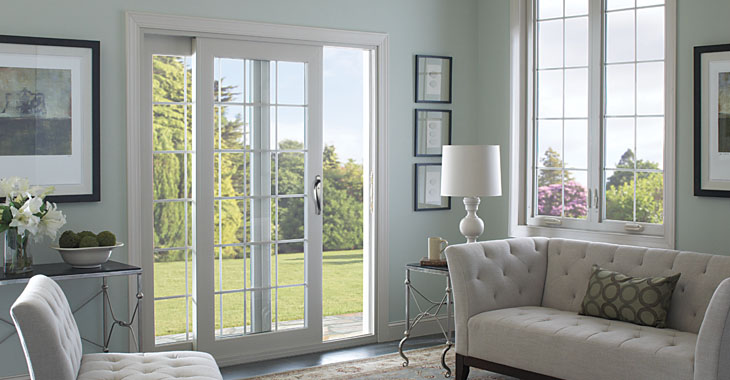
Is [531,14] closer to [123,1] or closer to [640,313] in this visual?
[640,313]

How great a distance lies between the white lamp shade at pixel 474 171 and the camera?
4473 mm

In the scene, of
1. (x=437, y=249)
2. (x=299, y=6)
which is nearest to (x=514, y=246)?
(x=437, y=249)

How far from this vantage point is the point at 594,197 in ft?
15.8

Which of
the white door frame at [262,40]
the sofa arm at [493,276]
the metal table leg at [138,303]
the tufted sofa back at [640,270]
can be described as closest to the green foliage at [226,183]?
the white door frame at [262,40]

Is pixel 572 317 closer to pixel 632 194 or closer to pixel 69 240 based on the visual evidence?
pixel 632 194

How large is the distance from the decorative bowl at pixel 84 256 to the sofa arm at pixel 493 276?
1.89 m

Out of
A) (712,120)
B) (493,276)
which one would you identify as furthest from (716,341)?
(712,120)

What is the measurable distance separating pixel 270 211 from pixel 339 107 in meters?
5.18

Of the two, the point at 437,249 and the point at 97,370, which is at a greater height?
the point at 437,249

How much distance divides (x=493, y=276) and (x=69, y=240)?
235 centimetres

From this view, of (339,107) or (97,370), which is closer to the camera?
(97,370)

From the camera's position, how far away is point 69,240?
375 cm

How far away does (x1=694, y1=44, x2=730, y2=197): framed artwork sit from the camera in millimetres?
4094

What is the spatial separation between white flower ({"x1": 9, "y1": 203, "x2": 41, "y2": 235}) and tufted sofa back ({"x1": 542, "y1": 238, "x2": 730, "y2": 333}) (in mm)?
2905
